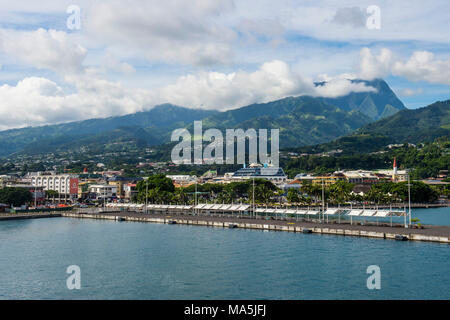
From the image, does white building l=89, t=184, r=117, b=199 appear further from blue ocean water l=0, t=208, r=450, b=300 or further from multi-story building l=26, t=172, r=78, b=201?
blue ocean water l=0, t=208, r=450, b=300

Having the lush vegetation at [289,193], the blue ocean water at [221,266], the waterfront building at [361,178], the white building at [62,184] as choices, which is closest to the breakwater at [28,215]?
the lush vegetation at [289,193]

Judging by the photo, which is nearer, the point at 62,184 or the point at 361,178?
the point at 62,184

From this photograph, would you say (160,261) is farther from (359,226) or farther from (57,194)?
(57,194)

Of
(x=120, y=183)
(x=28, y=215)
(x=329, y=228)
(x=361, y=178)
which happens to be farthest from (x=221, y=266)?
(x=361, y=178)

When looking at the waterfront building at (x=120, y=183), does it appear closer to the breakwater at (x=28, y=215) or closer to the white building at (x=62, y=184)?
the white building at (x=62, y=184)

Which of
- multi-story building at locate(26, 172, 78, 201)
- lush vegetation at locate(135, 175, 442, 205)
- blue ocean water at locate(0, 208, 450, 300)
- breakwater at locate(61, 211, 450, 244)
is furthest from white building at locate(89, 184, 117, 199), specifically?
blue ocean water at locate(0, 208, 450, 300)

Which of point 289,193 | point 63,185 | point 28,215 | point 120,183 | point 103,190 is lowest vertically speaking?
point 28,215

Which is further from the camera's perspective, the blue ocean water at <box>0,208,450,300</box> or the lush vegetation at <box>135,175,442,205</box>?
the lush vegetation at <box>135,175,442,205</box>

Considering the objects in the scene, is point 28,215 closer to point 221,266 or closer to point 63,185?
point 63,185
